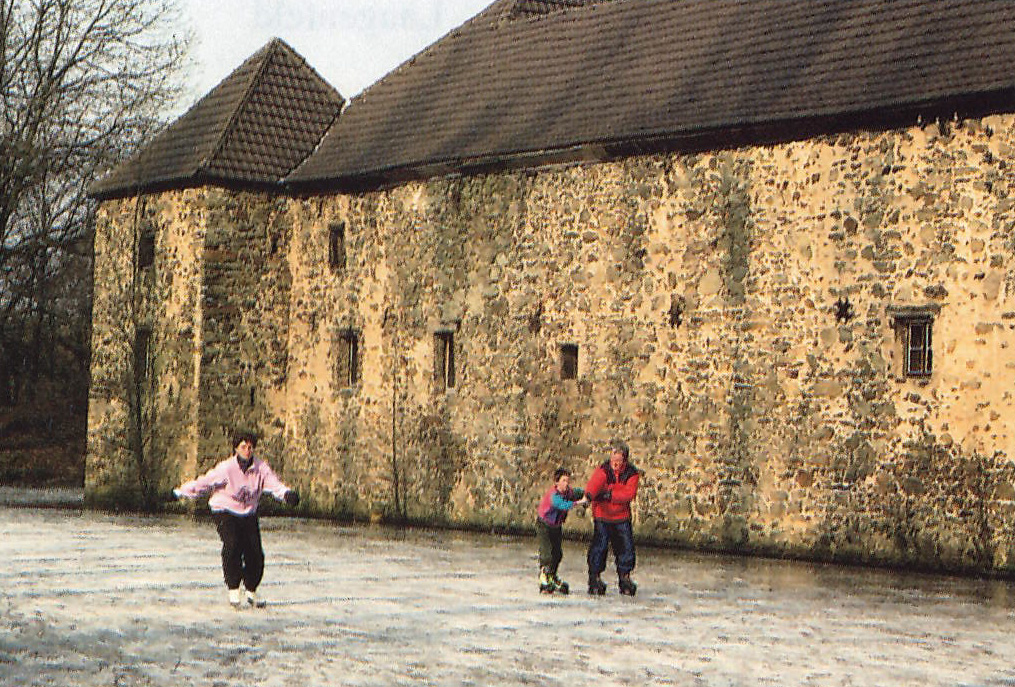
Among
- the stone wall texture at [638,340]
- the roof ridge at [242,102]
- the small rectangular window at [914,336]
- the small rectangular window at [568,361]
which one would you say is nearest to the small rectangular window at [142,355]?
the stone wall texture at [638,340]

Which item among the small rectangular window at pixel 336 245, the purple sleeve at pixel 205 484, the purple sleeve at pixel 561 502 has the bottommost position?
the purple sleeve at pixel 561 502

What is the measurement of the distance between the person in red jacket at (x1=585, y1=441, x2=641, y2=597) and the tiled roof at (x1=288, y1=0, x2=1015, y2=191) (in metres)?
7.29

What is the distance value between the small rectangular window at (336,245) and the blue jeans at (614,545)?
14.4m

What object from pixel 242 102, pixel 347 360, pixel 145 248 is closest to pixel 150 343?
pixel 145 248

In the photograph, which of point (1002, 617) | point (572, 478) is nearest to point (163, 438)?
point (572, 478)

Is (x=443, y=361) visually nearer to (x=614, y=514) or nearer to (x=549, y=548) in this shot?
(x=614, y=514)

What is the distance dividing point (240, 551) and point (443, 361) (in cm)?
1340

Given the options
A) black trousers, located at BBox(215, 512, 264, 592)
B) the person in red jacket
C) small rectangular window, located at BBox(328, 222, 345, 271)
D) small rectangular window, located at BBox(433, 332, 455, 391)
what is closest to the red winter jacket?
the person in red jacket

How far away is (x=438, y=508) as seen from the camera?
27250 millimetres

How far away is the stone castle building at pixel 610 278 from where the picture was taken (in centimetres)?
2075

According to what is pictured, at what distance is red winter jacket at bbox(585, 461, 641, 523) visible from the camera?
53.1 ft

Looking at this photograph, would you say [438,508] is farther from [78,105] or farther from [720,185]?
[78,105]

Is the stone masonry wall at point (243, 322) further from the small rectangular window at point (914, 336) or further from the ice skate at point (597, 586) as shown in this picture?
the ice skate at point (597, 586)

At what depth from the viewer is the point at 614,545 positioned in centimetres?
1638
